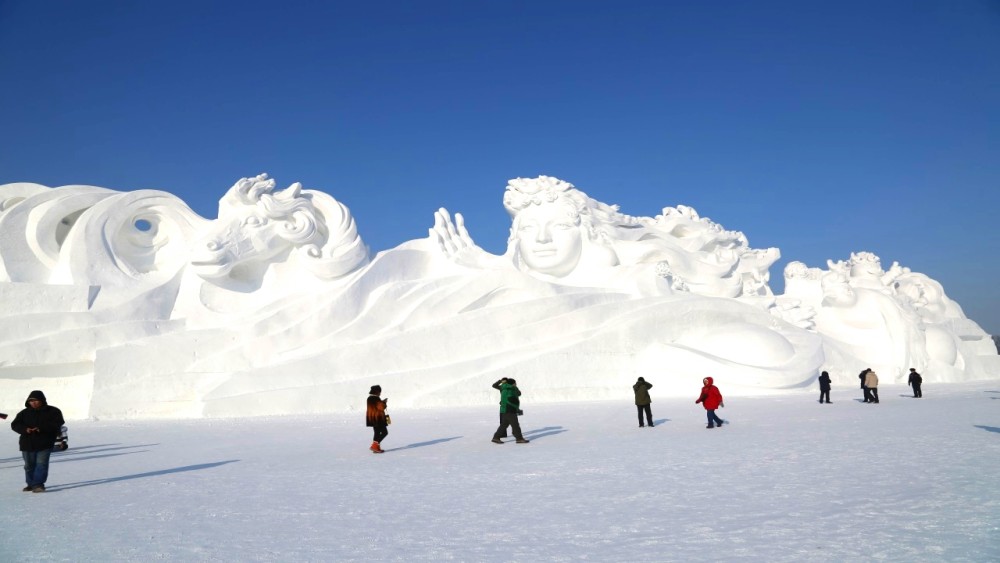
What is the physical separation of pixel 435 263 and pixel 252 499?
1367 centimetres

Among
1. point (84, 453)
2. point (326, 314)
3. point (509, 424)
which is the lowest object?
point (84, 453)

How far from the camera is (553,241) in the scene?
2056cm

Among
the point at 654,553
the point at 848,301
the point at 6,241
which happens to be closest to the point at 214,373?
the point at 6,241

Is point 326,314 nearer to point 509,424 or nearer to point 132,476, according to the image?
point 509,424

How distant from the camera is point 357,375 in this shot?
15.6 metres

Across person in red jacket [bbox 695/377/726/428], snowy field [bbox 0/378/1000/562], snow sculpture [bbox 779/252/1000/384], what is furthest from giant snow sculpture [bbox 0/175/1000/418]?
person in red jacket [bbox 695/377/726/428]

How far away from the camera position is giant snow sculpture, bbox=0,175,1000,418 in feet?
50.0

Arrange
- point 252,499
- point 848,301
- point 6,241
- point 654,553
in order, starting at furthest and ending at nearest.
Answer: point 848,301 < point 6,241 < point 252,499 < point 654,553

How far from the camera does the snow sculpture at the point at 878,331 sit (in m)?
21.4

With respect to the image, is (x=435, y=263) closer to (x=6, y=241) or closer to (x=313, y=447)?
(x=6, y=241)

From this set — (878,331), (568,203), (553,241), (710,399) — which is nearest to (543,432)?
(710,399)

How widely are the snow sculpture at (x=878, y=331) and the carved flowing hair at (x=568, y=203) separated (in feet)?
20.4

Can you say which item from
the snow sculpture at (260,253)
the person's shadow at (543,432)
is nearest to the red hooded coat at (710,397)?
the person's shadow at (543,432)

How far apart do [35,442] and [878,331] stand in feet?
70.3
